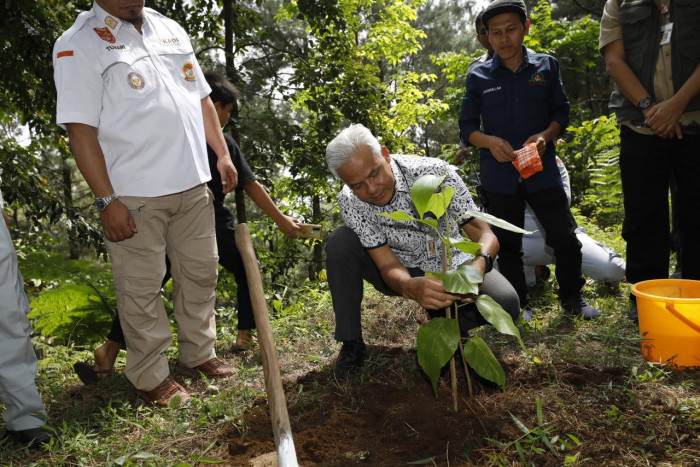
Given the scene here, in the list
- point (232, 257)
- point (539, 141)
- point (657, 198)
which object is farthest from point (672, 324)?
point (232, 257)

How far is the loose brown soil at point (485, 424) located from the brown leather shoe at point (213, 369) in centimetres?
59

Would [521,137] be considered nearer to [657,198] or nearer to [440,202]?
[657,198]

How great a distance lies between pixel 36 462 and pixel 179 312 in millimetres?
949

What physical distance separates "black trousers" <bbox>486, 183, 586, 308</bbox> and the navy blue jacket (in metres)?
0.06

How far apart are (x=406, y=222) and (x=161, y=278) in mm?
1212

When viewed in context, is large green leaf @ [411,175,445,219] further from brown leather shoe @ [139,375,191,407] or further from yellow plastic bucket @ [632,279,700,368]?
brown leather shoe @ [139,375,191,407]

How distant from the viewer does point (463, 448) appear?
1.81m

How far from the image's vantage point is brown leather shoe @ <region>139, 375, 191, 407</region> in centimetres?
253

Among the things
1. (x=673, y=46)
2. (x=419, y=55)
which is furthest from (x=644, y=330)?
(x=419, y=55)

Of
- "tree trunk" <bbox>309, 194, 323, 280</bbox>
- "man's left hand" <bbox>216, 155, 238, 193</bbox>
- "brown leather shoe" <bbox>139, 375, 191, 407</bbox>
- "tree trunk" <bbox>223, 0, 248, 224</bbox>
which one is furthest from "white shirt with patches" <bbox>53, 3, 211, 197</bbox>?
"tree trunk" <bbox>309, 194, 323, 280</bbox>

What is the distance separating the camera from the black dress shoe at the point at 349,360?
8.36 ft

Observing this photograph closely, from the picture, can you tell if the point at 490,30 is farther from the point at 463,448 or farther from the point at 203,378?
the point at 203,378

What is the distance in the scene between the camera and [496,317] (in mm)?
1738

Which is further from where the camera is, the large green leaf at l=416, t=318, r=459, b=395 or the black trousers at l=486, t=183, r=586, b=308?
the black trousers at l=486, t=183, r=586, b=308
